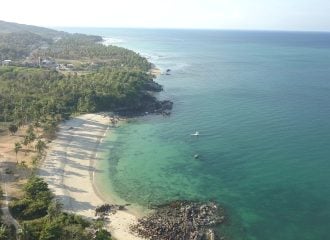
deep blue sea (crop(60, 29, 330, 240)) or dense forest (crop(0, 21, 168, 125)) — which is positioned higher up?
dense forest (crop(0, 21, 168, 125))

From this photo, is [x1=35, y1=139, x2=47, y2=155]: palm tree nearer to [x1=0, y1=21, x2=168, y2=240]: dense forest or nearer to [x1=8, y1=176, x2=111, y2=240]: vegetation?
[x1=0, y1=21, x2=168, y2=240]: dense forest

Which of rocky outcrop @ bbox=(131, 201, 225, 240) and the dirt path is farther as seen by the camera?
rocky outcrop @ bbox=(131, 201, 225, 240)

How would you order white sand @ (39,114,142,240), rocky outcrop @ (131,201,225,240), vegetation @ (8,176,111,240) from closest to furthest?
1. vegetation @ (8,176,111,240)
2. rocky outcrop @ (131,201,225,240)
3. white sand @ (39,114,142,240)

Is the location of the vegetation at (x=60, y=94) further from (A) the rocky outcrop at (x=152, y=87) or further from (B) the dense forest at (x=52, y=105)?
(A) the rocky outcrop at (x=152, y=87)

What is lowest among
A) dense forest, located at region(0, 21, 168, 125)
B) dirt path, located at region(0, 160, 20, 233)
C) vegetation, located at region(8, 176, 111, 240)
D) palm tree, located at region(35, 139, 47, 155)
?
dirt path, located at region(0, 160, 20, 233)

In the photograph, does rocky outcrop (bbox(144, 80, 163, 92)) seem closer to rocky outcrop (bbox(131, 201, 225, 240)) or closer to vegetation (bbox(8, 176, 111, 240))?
vegetation (bbox(8, 176, 111, 240))

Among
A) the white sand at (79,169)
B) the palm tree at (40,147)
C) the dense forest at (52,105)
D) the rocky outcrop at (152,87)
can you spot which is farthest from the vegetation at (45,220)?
the rocky outcrop at (152,87)

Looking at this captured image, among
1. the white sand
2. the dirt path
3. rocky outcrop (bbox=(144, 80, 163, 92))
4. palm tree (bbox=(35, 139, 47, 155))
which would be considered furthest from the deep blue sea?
the dirt path

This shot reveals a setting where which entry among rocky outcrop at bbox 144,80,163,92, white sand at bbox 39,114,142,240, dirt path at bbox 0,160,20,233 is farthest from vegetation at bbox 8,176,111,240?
rocky outcrop at bbox 144,80,163,92

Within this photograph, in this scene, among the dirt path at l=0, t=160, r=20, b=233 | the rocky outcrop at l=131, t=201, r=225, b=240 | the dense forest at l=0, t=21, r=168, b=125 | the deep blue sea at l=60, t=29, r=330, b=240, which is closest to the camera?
the dirt path at l=0, t=160, r=20, b=233
